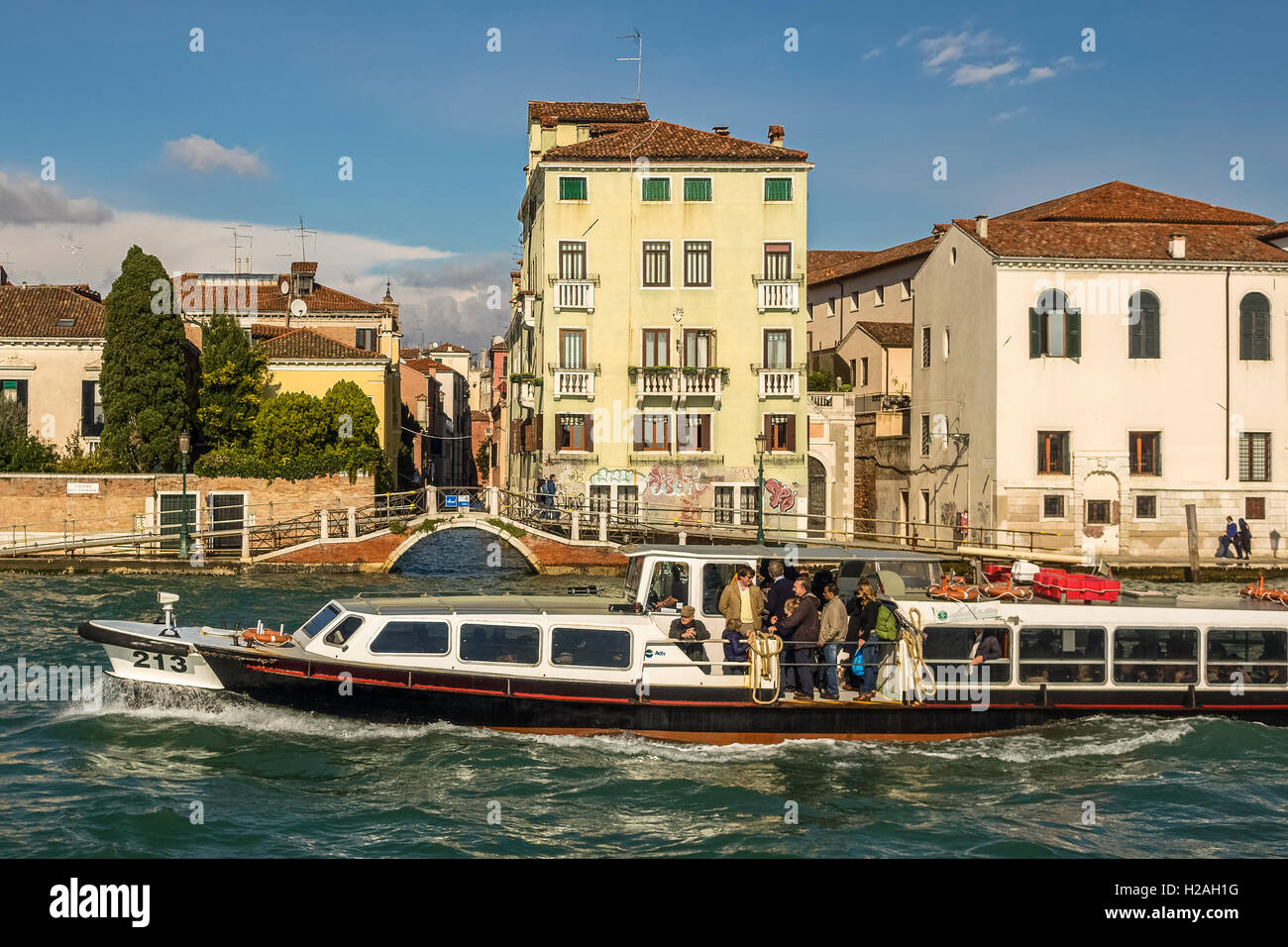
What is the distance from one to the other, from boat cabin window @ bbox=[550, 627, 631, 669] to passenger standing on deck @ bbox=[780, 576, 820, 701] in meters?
2.03

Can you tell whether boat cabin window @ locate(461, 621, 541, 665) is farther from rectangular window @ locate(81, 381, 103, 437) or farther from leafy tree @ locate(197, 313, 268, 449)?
rectangular window @ locate(81, 381, 103, 437)

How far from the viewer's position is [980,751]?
1511 cm

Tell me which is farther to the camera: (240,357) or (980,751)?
(240,357)

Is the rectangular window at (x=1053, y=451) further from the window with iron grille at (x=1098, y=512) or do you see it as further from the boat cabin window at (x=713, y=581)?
the boat cabin window at (x=713, y=581)

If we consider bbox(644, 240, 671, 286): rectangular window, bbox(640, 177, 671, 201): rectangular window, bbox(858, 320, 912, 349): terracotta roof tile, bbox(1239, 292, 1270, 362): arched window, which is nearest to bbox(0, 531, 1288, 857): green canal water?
bbox(1239, 292, 1270, 362): arched window

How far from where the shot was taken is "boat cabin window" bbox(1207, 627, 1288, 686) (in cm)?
1586

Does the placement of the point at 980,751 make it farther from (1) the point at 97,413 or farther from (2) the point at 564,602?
(1) the point at 97,413

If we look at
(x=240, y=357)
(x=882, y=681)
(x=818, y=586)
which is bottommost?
(x=882, y=681)

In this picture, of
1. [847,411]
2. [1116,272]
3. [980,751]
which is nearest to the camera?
[980,751]

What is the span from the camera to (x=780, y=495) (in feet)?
133

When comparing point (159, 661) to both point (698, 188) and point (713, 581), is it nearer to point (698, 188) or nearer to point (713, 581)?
point (713, 581)
